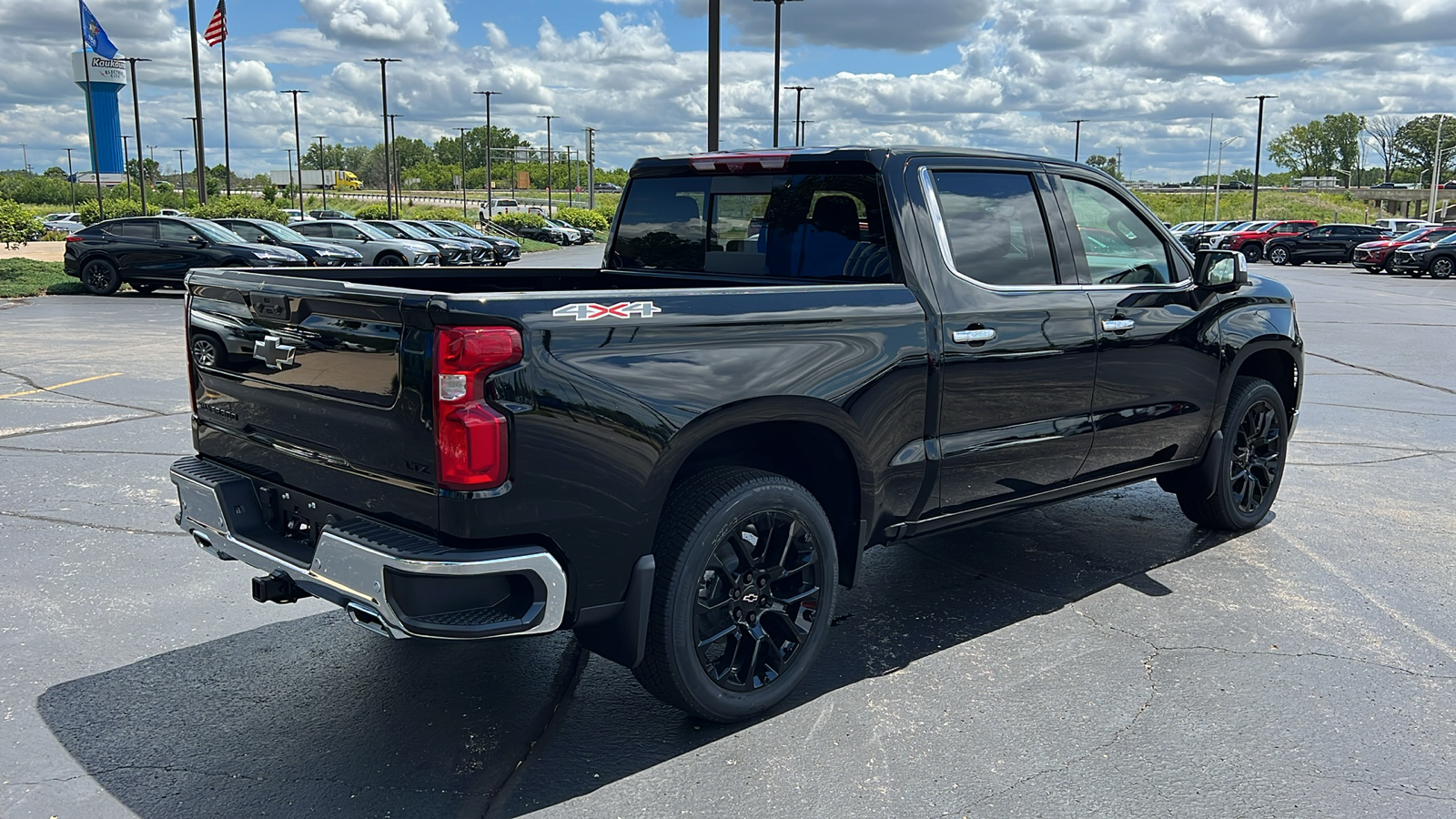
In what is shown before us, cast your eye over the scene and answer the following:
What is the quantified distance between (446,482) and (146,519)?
12.6ft

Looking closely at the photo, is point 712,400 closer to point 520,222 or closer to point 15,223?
point 15,223

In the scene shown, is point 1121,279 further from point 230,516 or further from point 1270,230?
point 1270,230

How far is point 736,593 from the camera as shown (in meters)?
3.71

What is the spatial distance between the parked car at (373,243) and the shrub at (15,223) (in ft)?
19.2

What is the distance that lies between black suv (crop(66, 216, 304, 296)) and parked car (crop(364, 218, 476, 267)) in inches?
300

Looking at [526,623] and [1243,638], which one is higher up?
[526,623]

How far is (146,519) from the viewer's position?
6074mm

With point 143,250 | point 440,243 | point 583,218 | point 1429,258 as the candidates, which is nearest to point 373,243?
point 440,243

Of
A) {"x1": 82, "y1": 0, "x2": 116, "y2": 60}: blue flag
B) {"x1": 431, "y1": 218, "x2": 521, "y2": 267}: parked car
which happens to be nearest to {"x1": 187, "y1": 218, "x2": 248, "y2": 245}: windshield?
{"x1": 431, "y1": 218, "x2": 521, "y2": 267}: parked car

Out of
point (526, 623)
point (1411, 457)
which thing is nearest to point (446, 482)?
point (526, 623)

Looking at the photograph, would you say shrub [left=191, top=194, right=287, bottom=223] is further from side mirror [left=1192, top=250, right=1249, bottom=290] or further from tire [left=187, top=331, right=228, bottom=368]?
side mirror [left=1192, top=250, right=1249, bottom=290]

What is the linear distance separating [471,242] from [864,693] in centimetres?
3099

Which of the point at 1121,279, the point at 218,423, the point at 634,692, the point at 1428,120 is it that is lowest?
the point at 634,692

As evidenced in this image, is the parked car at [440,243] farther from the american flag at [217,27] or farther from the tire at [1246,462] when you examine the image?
the tire at [1246,462]
